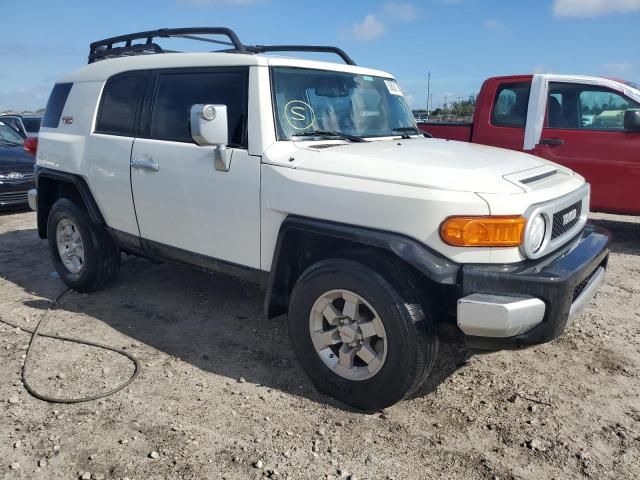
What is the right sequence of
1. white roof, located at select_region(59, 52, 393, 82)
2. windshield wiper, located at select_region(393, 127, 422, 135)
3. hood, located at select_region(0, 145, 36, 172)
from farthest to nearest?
1. hood, located at select_region(0, 145, 36, 172)
2. windshield wiper, located at select_region(393, 127, 422, 135)
3. white roof, located at select_region(59, 52, 393, 82)

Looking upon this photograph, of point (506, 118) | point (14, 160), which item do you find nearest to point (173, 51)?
point (506, 118)

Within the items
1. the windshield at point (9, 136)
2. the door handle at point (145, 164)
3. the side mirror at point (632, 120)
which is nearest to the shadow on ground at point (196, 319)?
the door handle at point (145, 164)

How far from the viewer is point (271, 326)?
163 inches

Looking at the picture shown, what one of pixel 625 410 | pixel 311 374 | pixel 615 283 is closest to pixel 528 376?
pixel 625 410

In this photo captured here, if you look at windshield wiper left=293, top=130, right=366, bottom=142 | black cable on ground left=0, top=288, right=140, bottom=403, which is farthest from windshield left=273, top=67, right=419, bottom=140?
black cable on ground left=0, top=288, right=140, bottom=403

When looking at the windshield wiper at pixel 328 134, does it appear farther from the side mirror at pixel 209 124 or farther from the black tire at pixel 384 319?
the black tire at pixel 384 319

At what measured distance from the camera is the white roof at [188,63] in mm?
3420

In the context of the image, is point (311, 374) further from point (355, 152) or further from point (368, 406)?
point (355, 152)

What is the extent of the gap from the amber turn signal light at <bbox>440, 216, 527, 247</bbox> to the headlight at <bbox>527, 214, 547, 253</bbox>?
7 cm

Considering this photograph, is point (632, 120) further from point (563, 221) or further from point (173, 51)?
point (173, 51)

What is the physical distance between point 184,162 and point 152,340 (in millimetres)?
1361

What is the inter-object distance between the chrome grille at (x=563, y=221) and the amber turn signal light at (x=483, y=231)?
0.40 m

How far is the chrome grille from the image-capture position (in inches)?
115

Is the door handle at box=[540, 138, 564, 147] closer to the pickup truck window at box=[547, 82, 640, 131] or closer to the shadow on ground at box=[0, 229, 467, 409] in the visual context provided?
the pickup truck window at box=[547, 82, 640, 131]
